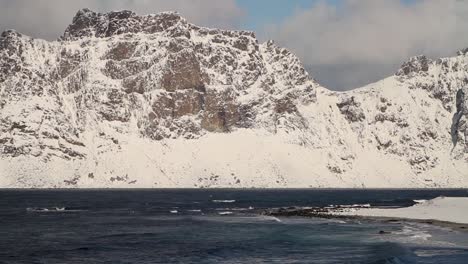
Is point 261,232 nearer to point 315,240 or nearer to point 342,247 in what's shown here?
point 315,240

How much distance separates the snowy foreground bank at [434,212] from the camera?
122 metres

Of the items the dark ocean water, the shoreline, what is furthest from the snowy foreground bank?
the dark ocean water

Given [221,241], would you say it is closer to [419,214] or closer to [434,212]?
[419,214]

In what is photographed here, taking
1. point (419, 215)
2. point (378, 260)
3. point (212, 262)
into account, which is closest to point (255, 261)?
point (212, 262)

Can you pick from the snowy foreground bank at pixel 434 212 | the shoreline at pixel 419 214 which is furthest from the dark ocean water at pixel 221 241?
the snowy foreground bank at pixel 434 212

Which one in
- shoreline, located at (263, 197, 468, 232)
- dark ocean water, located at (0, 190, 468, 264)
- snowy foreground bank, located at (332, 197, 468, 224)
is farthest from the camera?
snowy foreground bank, located at (332, 197, 468, 224)

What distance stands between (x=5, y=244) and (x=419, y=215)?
79.7 meters

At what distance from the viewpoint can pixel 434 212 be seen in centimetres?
13038

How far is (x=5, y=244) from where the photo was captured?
275 feet

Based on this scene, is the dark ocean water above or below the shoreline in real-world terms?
below

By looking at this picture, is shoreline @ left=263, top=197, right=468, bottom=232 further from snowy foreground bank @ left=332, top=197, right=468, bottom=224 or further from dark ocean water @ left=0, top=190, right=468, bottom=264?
dark ocean water @ left=0, top=190, right=468, bottom=264

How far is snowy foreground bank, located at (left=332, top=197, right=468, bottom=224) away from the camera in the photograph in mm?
121500

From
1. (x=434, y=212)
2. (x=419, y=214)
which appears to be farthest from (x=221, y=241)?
(x=434, y=212)

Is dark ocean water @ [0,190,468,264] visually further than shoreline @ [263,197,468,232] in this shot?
No
